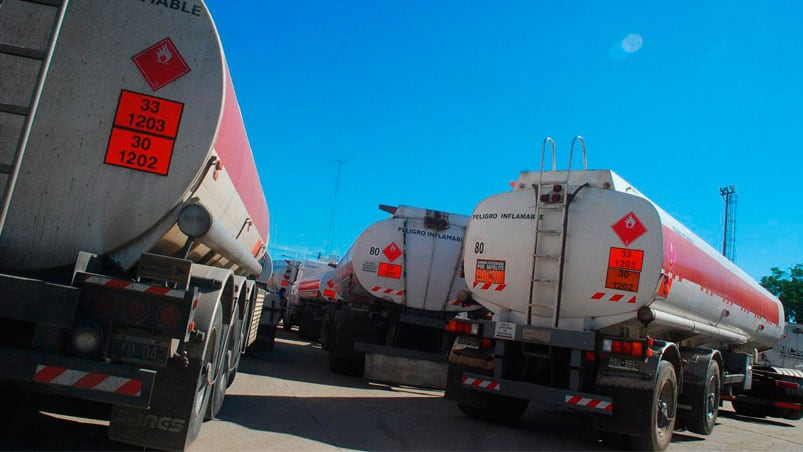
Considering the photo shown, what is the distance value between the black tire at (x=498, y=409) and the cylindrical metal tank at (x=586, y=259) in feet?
3.96

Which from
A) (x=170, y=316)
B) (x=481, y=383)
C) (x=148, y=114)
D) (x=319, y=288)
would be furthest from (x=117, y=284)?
(x=319, y=288)

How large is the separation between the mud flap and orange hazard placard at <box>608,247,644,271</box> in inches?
183

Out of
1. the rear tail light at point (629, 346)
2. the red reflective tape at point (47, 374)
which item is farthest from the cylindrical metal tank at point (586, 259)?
the red reflective tape at point (47, 374)

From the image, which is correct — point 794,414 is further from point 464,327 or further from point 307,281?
point 307,281

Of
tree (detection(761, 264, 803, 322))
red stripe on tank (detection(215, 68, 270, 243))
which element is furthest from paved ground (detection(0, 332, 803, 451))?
tree (detection(761, 264, 803, 322))

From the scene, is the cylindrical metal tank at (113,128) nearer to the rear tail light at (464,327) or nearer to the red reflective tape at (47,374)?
the red reflective tape at (47,374)

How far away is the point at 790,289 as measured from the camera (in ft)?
148

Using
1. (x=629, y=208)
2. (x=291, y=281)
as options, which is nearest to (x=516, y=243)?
(x=629, y=208)

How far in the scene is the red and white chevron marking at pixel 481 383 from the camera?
278 inches

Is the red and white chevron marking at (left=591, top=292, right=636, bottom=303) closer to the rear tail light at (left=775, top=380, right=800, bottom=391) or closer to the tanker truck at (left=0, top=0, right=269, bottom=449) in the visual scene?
the tanker truck at (left=0, top=0, right=269, bottom=449)

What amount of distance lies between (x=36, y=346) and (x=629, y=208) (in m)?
5.90

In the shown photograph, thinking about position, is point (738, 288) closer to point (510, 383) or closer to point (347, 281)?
point (510, 383)

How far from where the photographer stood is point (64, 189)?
429cm

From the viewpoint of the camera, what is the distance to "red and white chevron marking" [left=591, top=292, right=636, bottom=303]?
6.66 m
